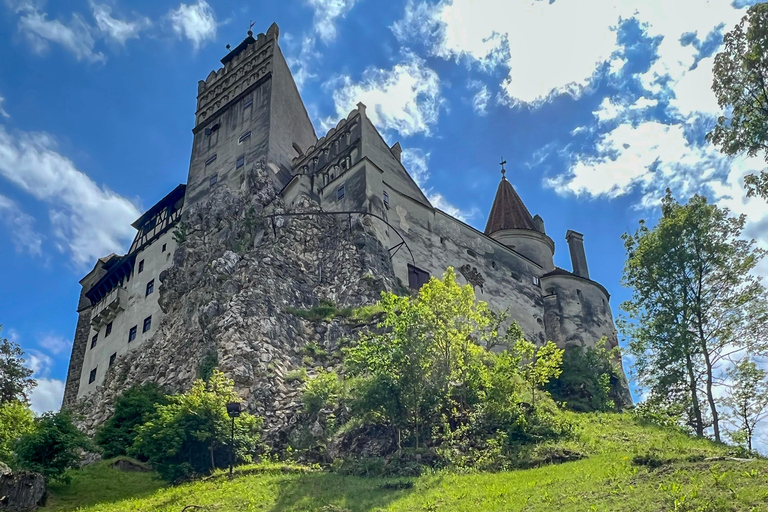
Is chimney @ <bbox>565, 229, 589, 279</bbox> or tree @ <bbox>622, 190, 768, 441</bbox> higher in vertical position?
chimney @ <bbox>565, 229, 589, 279</bbox>

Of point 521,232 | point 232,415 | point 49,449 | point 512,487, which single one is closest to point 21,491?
point 49,449

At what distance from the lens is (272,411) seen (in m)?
29.0

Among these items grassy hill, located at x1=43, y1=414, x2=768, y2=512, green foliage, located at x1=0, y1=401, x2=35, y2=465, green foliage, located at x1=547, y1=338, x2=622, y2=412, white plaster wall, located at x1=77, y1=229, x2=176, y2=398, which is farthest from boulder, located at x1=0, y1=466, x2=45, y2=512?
green foliage, located at x1=547, y1=338, x2=622, y2=412

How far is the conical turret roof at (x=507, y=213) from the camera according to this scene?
162ft

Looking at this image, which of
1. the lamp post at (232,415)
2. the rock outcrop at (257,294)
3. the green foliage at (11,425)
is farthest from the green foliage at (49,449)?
the rock outcrop at (257,294)

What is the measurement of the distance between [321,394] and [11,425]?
41.1 feet

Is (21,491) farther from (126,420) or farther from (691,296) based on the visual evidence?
(691,296)

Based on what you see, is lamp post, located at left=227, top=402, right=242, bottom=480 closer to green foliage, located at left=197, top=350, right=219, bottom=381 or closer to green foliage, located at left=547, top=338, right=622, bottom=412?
green foliage, located at left=197, top=350, right=219, bottom=381

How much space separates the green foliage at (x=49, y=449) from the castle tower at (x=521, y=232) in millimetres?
30744

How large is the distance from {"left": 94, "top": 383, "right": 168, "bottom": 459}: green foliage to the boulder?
20.0ft

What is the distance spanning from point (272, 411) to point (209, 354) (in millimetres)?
5193

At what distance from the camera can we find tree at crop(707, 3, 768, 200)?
825 inches

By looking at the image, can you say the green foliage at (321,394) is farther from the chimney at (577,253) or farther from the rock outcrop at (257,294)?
the chimney at (577,253)

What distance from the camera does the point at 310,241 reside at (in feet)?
130
